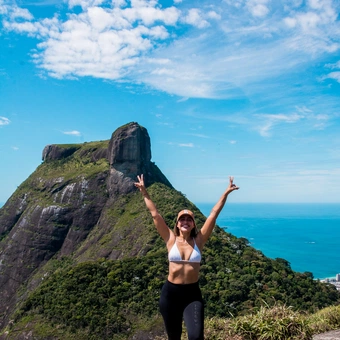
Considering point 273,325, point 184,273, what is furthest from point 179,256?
point 273,325

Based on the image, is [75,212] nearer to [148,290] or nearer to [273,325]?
[148,290]

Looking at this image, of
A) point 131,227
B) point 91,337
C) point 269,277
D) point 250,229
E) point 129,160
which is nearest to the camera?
point 91,337

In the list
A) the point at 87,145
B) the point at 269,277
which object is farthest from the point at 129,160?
the point at 269,277

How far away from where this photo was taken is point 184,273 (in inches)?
182

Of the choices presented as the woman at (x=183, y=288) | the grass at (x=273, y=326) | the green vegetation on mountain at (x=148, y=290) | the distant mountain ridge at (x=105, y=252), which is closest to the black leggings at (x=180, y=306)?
the woman at (x=183, y=288)

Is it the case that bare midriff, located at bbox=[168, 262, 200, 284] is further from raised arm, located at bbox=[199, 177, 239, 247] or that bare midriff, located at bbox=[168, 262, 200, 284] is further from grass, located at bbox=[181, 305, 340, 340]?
grass, located at bbox=[181, 305, 340, 340]

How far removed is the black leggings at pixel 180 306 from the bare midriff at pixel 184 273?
0.18 ft

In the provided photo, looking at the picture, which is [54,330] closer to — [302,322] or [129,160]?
[302,322]

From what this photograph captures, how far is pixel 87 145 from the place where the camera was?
79.1 meters

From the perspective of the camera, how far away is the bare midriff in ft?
15.2

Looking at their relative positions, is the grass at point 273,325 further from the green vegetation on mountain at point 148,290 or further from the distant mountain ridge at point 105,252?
the distant mountain ridge at point 105,252

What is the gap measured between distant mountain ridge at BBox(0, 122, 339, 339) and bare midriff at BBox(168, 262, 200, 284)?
24.4m

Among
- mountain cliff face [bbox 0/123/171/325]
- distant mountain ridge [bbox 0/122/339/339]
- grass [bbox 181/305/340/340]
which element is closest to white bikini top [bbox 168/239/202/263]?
grass [bbox 181/305/340/340]

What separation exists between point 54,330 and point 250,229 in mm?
169966
